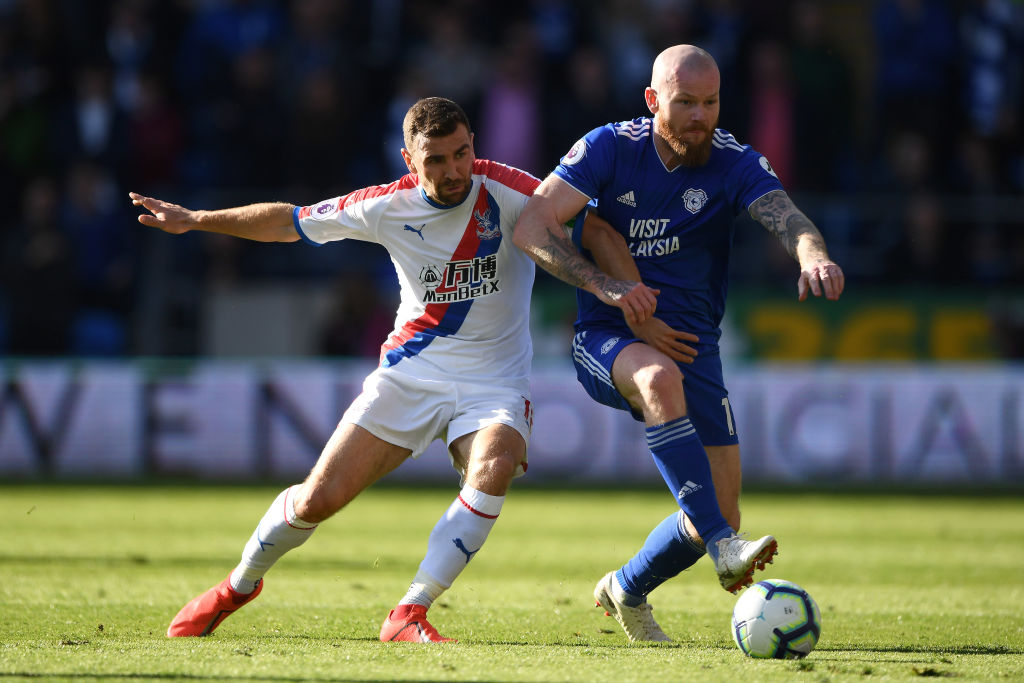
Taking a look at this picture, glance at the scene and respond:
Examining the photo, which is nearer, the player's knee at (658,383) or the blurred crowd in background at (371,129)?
the player's knee at (658,383)

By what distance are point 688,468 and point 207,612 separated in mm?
2240

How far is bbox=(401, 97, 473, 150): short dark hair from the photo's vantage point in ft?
18.4

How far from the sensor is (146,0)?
16047 mm

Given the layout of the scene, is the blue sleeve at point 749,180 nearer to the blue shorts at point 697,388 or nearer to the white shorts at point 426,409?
the blue shorts at point 697,388

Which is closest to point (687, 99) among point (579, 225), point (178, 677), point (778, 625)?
point (579, 225)

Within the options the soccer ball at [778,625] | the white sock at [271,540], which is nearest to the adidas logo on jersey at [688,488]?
the soccer ball at [778,625]

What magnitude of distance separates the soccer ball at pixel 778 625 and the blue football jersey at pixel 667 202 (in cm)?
127

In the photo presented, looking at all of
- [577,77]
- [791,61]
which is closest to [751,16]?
[791,61]

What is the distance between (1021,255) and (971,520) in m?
4.21

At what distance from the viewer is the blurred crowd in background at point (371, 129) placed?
46.7ft

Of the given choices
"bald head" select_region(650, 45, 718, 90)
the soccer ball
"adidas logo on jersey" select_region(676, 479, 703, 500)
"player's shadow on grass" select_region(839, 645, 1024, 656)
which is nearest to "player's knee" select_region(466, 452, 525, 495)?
"adidas logo on jersey" select_region(676, 479, 703, 500)

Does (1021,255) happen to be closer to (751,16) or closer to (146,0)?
(751,16)

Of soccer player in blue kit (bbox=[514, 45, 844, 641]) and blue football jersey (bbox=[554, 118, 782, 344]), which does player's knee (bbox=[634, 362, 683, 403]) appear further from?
blue football jersey (bbox=[554, 118, 782, 344])

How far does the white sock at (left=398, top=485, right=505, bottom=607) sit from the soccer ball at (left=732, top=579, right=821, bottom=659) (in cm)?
116
